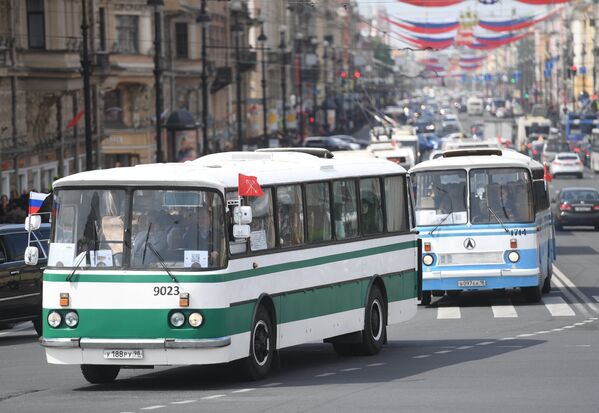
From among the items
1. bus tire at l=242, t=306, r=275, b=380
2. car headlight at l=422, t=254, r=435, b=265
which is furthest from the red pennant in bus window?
car headlight at l=422, t=254, r=435, b=265

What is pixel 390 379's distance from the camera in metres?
16.9

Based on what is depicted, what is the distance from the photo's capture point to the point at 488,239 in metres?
28.0

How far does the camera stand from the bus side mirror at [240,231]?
1605cm

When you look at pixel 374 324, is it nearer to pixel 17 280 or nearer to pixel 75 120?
pixel 17 280

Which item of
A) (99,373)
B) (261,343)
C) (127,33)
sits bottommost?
(99,373)

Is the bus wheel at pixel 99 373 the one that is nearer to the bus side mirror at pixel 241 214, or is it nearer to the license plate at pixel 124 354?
the license plate at pixel 124 354

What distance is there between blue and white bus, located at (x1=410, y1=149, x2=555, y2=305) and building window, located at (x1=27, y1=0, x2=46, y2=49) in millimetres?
27582

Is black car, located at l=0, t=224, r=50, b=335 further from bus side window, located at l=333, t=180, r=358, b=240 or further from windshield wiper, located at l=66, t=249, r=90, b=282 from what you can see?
windshield wiper, located at l=66, t=249, r=90, b=282

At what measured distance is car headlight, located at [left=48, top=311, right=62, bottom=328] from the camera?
16.3 m

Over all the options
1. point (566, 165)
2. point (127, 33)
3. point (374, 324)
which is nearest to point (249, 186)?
point (374, 324)

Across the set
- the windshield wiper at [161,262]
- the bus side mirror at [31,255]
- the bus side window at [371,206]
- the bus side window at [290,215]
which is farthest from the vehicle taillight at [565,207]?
the windshield wiper at [161,262]

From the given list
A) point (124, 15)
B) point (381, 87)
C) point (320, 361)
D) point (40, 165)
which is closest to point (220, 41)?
point (124, 15)

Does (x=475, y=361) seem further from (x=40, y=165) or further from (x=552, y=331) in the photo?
(x=40, y=165)

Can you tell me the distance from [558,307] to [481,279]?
1.35 meters
